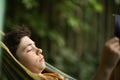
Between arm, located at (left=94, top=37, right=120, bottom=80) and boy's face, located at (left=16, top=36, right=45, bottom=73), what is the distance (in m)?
0.16

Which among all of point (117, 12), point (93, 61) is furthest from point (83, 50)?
point (117, 12)

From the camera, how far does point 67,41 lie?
1.90 metres

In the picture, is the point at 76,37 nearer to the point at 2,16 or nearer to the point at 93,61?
the point at 93,61

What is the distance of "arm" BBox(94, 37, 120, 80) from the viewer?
4.50 ft

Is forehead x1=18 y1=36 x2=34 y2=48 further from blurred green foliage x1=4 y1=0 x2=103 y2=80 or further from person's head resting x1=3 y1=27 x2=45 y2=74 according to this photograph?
blurred green foliage x1=4 y1=0 x2=103 y2=80

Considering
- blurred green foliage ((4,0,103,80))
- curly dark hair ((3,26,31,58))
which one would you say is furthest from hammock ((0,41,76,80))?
blurred green foliage ((4,0,103,80))

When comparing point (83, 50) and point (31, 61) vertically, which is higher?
point (31, 61)

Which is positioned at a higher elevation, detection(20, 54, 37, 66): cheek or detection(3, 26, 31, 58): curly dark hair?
detection(3, 26, 31, 58): curly dark hair

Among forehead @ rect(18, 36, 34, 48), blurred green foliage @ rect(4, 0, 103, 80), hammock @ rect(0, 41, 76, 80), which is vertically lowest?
blurred green foliage @ rect(4, 0, 103, 80)

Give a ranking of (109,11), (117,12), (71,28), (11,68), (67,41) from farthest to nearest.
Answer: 1. (71,28)
2. (67,41)
3. (109,11)
4. (117,12)
5. (11,68)

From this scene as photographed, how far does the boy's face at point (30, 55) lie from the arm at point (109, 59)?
0.16 metres

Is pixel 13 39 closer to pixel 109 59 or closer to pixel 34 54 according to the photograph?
pixel 34 54

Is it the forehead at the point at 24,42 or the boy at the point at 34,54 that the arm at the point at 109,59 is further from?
the forehead at the point at 24,42

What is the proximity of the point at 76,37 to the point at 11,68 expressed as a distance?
0.67m
